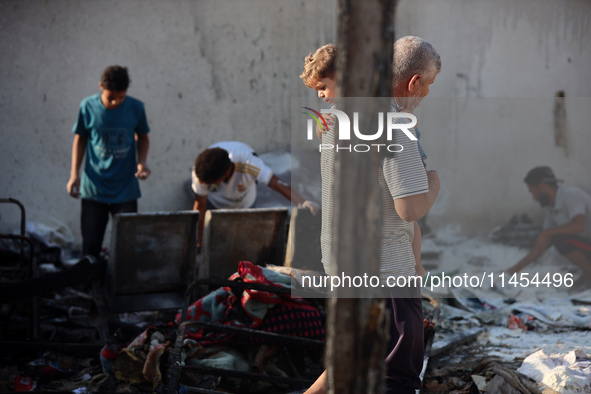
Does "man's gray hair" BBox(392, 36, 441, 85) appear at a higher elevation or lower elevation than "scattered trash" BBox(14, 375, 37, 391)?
higher

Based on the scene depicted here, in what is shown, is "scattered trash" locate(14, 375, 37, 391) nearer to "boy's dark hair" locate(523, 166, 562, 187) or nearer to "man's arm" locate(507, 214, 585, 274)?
"man's arm" locate(507, 214, 585, 274)

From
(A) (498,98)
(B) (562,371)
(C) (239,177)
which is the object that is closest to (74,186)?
(C) (239,177)

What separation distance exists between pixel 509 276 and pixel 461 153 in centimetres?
266

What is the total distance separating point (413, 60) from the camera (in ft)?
7.00

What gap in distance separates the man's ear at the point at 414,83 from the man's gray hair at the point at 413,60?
0.5 inches

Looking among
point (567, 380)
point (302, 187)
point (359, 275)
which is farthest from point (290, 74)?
point (359, 275)

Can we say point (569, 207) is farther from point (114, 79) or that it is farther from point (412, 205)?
point (412, 205)

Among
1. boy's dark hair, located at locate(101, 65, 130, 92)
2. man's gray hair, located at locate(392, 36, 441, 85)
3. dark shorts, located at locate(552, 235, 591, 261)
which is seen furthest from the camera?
dark shorts, located at locate(552, 235, 591, 261)

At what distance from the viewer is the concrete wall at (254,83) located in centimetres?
A: 649

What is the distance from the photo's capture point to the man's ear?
7.03 ft

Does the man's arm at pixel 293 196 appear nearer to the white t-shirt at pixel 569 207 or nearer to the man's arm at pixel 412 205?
the man's arm at pixel 412 205

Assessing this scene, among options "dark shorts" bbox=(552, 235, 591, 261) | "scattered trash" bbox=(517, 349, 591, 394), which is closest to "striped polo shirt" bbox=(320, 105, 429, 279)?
"scattered trash" bbox=(517, 349, 591, 394)

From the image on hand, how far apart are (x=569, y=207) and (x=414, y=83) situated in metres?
4.23

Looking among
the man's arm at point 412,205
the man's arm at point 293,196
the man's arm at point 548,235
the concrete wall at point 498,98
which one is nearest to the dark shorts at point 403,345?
the man's arm at point 412,205
